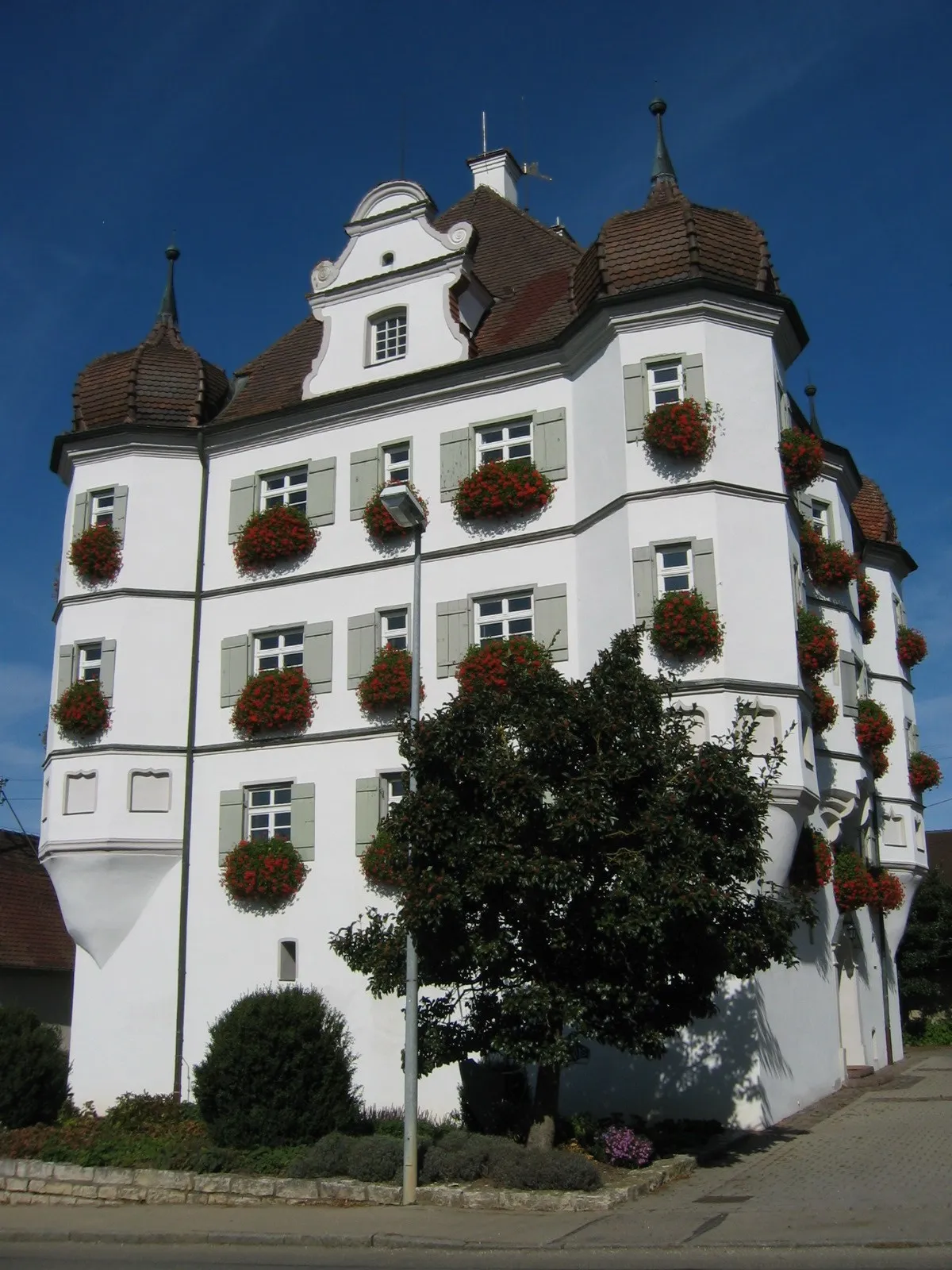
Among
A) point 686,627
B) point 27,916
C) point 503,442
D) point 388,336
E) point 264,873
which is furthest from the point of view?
point 27,916

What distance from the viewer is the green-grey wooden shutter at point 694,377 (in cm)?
1988

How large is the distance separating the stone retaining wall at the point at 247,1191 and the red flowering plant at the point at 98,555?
440 inches

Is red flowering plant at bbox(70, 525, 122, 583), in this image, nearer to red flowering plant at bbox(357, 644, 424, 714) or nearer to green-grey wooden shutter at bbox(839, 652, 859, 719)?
red flowering plant at bbox(357, 644, 424, 714)

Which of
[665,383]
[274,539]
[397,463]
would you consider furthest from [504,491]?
[274,539]

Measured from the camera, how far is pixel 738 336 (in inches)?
801

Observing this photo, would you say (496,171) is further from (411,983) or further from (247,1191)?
(247,1191)

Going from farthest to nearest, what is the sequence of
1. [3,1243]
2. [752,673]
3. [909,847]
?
[909,847] < [752,673] < [3,1243]

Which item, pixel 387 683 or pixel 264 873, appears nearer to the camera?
pixel 387 683

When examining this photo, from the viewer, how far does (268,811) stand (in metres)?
22.5

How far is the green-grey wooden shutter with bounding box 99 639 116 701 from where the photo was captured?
76.3 ft

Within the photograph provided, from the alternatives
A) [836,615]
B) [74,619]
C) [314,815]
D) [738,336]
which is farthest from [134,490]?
[836,615]

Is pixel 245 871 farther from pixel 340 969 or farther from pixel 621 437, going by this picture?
pixel 621 437

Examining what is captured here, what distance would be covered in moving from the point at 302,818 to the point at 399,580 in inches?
167

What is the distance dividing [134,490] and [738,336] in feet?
36.9
